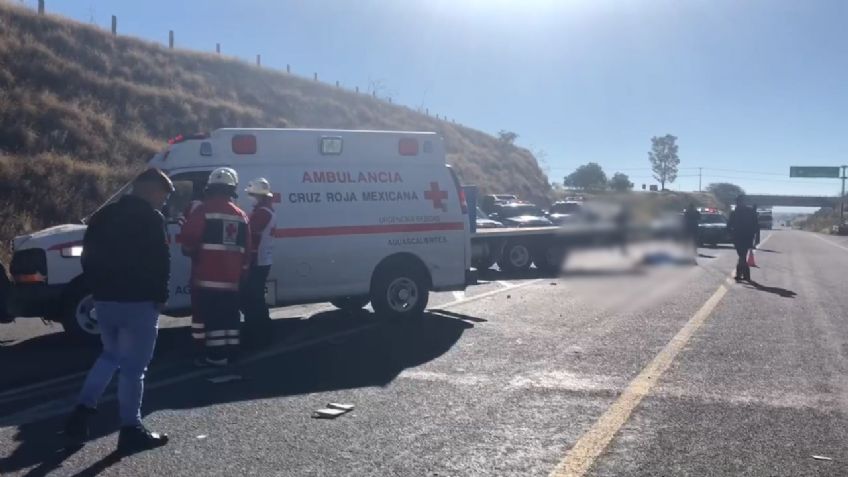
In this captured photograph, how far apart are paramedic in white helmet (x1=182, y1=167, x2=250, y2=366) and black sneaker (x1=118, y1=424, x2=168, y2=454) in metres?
2.54

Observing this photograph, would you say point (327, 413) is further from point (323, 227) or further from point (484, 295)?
point (484, 295)

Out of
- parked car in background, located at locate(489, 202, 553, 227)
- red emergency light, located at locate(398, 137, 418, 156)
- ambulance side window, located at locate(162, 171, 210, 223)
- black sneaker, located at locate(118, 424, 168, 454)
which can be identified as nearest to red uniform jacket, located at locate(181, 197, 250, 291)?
ambulance side window, located at locate(162, 171, 210, 223)

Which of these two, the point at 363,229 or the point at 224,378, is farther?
the point at 363,229

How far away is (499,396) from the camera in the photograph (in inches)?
327

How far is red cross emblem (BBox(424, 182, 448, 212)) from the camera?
1278 centimetres

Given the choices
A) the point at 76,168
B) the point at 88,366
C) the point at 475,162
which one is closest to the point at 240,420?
the point at 88,366

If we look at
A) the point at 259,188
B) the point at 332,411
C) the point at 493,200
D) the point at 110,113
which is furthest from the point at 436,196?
the point at 110,113

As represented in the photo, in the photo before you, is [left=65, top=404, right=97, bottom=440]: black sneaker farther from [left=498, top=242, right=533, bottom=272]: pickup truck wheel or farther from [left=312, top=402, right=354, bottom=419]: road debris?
[left=498, top=242, right=533, bottom=272]: pickup truck wheel

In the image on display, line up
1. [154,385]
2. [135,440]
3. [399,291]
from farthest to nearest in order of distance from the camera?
1. [399,291]
2. [154,385]
3. [135,440]

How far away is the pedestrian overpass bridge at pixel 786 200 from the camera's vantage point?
5.80m

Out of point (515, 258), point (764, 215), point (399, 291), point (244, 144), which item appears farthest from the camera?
point (515, 258)

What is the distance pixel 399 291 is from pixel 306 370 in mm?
3367

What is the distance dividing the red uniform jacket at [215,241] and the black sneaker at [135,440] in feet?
8.38

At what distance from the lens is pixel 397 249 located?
12539 mm
